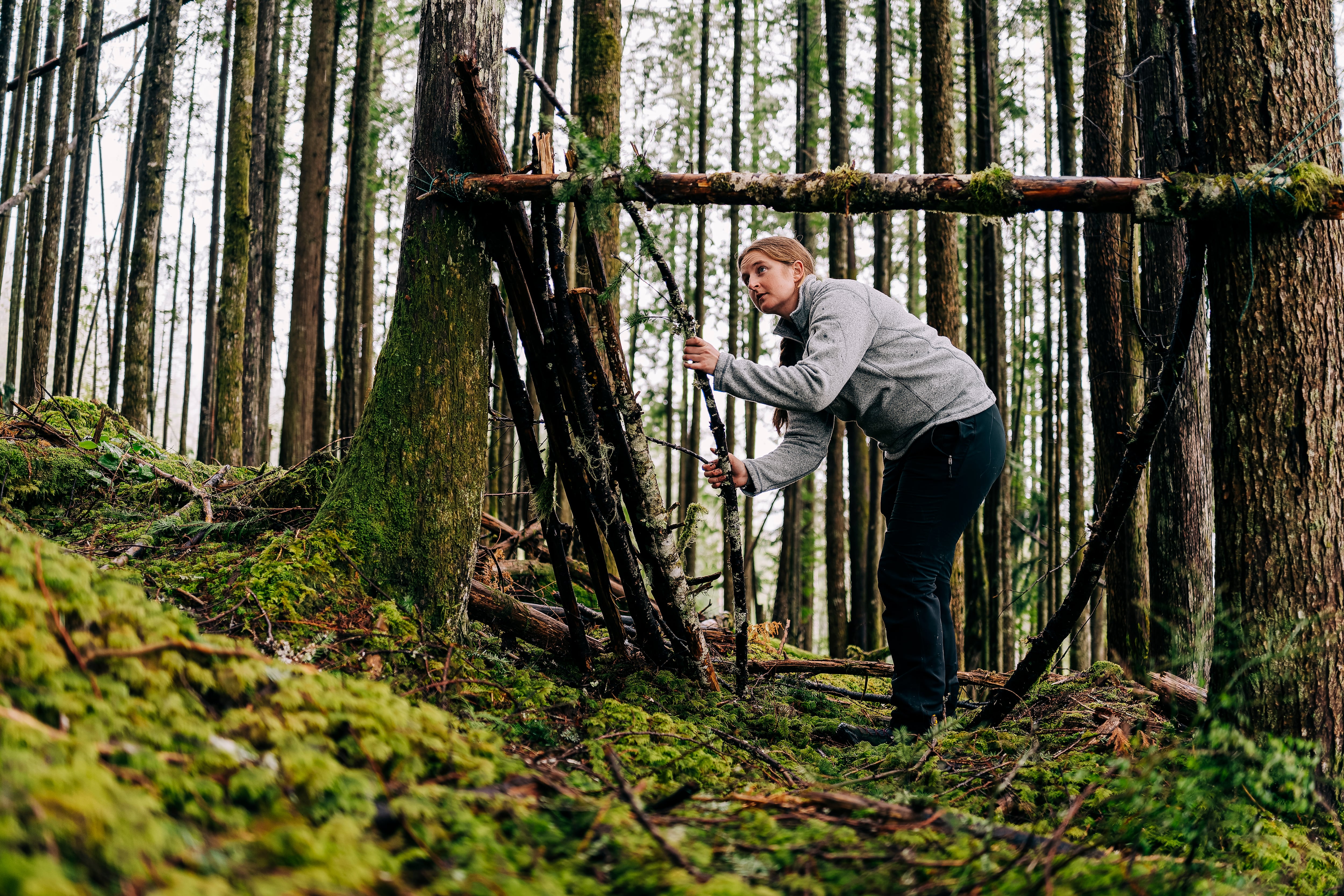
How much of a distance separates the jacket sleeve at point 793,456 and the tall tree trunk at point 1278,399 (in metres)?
1.51

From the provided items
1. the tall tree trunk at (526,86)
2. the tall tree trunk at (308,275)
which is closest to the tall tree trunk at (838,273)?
the tall tree trunk at (526,86)

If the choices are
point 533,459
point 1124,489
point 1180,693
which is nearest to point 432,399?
point 533,459

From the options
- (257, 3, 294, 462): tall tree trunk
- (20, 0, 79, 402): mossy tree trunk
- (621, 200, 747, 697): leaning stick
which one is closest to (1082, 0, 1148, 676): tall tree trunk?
(621, 200, 747, 697): leaning stick

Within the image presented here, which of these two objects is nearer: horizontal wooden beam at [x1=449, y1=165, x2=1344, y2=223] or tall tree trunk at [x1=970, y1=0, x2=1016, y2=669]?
horizontal wooden beam at [x1=449, y1=165, x2=1344, y2=223]

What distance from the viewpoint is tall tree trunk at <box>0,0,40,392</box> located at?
10.8 meters

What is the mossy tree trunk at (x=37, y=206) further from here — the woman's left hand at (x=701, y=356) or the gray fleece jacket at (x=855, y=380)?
the gray fleece jacket at (x=855, y=380)

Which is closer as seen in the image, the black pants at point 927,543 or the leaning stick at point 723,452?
the leaning stick at point 723,452

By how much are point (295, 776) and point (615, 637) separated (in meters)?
2.24

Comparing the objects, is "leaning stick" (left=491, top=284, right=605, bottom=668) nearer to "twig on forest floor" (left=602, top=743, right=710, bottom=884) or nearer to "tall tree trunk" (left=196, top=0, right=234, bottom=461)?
"twig on forest floor" (left=602, top=743, right=710, bottom=884)

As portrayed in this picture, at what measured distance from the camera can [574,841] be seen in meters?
1.50

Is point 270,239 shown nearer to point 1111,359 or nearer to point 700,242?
point 700,242

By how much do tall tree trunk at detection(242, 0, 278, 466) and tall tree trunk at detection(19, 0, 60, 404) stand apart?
2.43 meters

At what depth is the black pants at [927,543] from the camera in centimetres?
330

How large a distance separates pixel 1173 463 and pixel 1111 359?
1.06 meters
